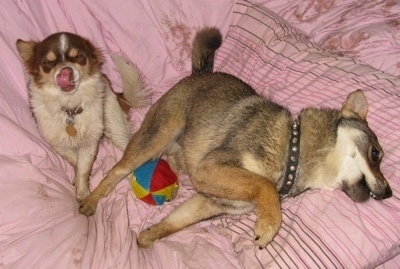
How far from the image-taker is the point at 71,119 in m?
2.97

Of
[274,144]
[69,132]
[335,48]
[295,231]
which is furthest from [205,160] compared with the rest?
[335,48]

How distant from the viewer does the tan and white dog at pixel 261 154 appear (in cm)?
229

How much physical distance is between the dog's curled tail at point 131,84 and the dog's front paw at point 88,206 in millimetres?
768

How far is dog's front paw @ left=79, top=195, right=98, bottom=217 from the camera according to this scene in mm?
2886

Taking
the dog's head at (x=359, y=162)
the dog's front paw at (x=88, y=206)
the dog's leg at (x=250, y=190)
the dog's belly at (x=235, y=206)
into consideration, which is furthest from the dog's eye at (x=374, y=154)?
the dog's front paw at (x=88, y=206)

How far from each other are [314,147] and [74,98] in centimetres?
148

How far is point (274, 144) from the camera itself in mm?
2365

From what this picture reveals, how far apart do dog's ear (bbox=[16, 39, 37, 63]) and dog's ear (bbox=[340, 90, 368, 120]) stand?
71.1 inches

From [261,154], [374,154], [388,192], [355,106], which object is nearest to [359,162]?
[374,154]

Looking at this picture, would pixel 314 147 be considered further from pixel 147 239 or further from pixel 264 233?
pixel 147 239

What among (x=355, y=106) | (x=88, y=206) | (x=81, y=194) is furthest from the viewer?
(x=81, y=194)

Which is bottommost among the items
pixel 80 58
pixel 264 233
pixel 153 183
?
pixel 153 183

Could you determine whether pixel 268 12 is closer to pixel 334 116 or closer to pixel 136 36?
pixel 136 36

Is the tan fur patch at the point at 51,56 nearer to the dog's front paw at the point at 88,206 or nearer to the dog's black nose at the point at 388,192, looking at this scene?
the dog's front paw at the point at 88,206
